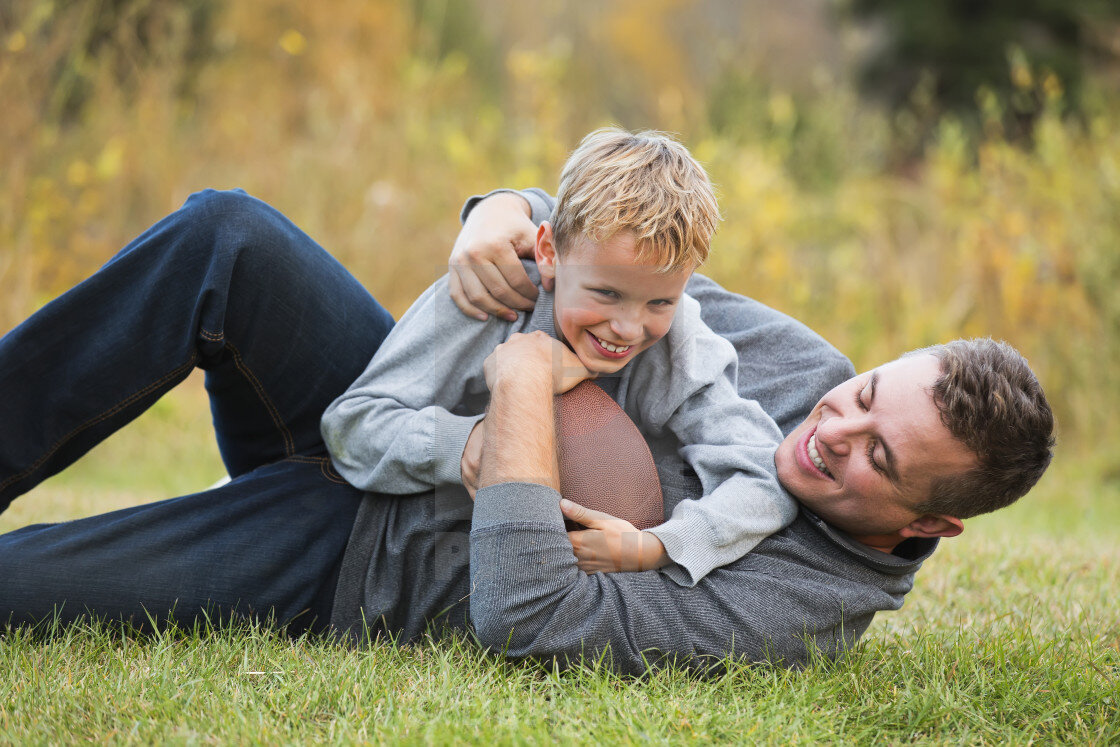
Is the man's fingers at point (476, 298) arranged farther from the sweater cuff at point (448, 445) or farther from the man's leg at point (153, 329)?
the man's leg at point (153, 329)

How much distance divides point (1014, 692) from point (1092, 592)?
1.34m

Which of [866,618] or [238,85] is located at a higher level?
[238,85]

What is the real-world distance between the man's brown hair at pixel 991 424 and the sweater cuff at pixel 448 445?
105cm

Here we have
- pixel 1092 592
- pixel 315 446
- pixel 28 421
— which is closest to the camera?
pixel 28 421

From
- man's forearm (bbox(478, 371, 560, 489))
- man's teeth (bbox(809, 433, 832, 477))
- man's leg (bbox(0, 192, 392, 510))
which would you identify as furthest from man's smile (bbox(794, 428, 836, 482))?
man's leg (bbox(0, 192, 392, 510))

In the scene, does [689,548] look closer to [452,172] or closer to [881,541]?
[881,541]

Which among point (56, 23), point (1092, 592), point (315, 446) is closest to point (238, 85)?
point (56, 23)

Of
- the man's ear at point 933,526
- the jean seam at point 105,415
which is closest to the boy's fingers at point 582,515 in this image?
the man's ear at point 933,526

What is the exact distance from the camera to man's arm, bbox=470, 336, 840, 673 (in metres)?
2.07

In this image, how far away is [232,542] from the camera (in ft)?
7.77

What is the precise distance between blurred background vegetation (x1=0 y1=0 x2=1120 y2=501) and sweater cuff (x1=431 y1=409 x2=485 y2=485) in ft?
13.2

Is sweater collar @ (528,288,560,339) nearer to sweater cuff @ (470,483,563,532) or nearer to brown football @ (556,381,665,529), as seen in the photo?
brown football @ (556,381,665,529)

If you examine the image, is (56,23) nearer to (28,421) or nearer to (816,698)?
(28,421)

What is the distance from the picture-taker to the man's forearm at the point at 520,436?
2.13 meters
